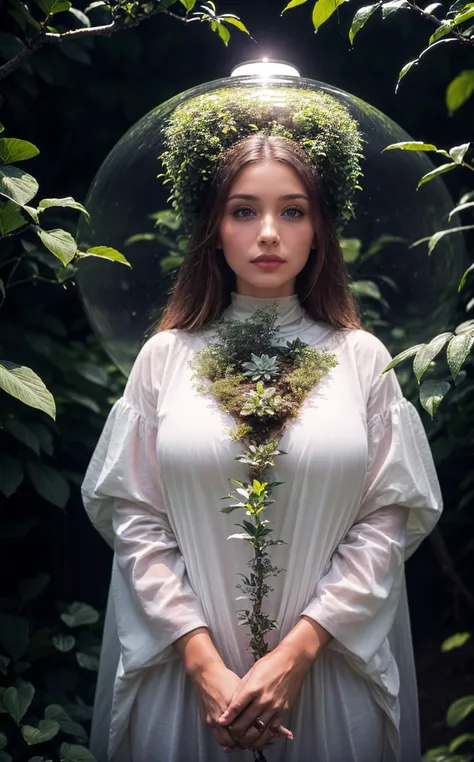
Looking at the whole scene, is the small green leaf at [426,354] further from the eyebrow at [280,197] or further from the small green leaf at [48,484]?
the small green leaf at [48,484]

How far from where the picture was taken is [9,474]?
204 cm

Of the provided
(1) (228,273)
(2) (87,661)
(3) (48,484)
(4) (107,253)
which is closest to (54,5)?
(4) (107,253)

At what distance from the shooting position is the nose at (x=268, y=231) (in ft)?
4.96

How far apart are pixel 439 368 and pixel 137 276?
0.59 meters

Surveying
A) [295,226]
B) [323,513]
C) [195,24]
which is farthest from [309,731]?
[195,24]

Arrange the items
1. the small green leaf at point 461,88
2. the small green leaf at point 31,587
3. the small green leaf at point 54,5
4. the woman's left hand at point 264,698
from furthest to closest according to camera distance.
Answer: the small green leaf at point 31,587 < the small green leaf at point 461,88 < the small green leaf at point 54,5 < the woman's left hand at point 264,698

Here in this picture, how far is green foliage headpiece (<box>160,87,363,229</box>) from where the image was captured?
1.56 metres

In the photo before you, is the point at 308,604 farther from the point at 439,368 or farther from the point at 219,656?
the point at 439,368

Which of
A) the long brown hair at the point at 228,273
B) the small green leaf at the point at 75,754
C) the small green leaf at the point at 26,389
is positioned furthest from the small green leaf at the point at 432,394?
the small green leaf at the point at 75,754

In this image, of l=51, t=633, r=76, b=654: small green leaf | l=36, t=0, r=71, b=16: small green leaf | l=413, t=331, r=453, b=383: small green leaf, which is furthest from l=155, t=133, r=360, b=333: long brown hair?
l=51, t=633, r=76, b=654: small green leaf

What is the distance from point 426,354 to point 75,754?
926 millimetres

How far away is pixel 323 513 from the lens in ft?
4.84

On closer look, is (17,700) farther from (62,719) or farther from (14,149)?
(14,149)

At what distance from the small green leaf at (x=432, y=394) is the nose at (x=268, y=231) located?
0.33 m
